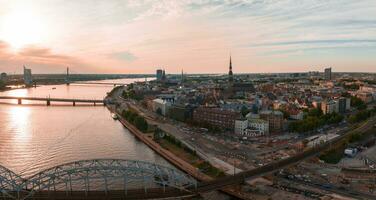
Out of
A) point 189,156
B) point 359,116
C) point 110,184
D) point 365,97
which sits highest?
point 365,97

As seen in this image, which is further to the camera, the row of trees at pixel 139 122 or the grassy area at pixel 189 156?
the row of trees at pixel 139 122

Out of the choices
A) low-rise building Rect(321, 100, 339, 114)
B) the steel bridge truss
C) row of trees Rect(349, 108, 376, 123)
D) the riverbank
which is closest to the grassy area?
the riverbank

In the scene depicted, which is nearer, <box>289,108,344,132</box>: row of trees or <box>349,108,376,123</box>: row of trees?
<box>289,108,344,132</box>: row of trees

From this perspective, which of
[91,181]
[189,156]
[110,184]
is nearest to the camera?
[110,184]

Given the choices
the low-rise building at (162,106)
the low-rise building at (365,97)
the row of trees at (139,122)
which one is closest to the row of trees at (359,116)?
the low-rise building at (365,97)

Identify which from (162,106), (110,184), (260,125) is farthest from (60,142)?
(162,106)

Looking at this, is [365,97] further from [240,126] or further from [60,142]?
[60,142]

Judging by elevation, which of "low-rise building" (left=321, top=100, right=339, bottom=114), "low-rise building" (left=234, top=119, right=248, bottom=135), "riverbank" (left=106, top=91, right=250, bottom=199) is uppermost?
"low-rise building" (left=321, top=100, right=339, bottom=114)

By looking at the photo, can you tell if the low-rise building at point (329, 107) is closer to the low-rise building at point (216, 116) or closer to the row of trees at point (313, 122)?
the row of trees at point (313, 122)

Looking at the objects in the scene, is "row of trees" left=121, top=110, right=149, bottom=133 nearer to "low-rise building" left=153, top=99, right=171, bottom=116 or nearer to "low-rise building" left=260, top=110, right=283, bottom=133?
"low-rise building" left=153, top=99, right=171, bottom=116
